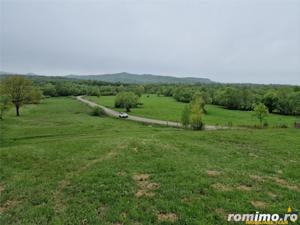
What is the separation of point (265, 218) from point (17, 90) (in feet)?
190

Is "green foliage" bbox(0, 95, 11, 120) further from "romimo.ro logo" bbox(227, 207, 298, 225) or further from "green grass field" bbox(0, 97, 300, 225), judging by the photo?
"romimo.ro logo" bbox(227, 207, 298, 225)

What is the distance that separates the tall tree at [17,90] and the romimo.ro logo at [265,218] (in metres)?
55.7

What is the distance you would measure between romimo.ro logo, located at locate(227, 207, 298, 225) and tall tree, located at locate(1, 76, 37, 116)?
5572cm

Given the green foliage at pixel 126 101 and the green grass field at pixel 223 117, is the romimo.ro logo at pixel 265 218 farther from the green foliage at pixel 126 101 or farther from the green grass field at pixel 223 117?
the green foliage at pixel 126 101

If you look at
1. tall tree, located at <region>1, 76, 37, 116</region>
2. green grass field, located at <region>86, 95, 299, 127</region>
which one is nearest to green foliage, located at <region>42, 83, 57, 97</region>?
tall tree, located at <region>1, 76, 37, 116</region>

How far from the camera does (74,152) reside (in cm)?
1166

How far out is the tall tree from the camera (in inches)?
1981

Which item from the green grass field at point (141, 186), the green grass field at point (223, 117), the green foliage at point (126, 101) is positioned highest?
the green grass field at point (141, 186)

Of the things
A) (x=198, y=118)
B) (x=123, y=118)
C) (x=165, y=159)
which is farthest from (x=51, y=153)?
(x=123, y=118)

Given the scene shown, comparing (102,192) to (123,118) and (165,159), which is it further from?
(123,118)

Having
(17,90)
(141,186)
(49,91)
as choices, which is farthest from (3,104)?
(49,91)

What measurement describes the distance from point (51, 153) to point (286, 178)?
35.6ft

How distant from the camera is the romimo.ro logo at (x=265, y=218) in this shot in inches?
209

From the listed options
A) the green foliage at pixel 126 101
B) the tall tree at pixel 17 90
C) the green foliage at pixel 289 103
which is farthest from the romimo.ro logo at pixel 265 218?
the green foliage at pixel 289 103
